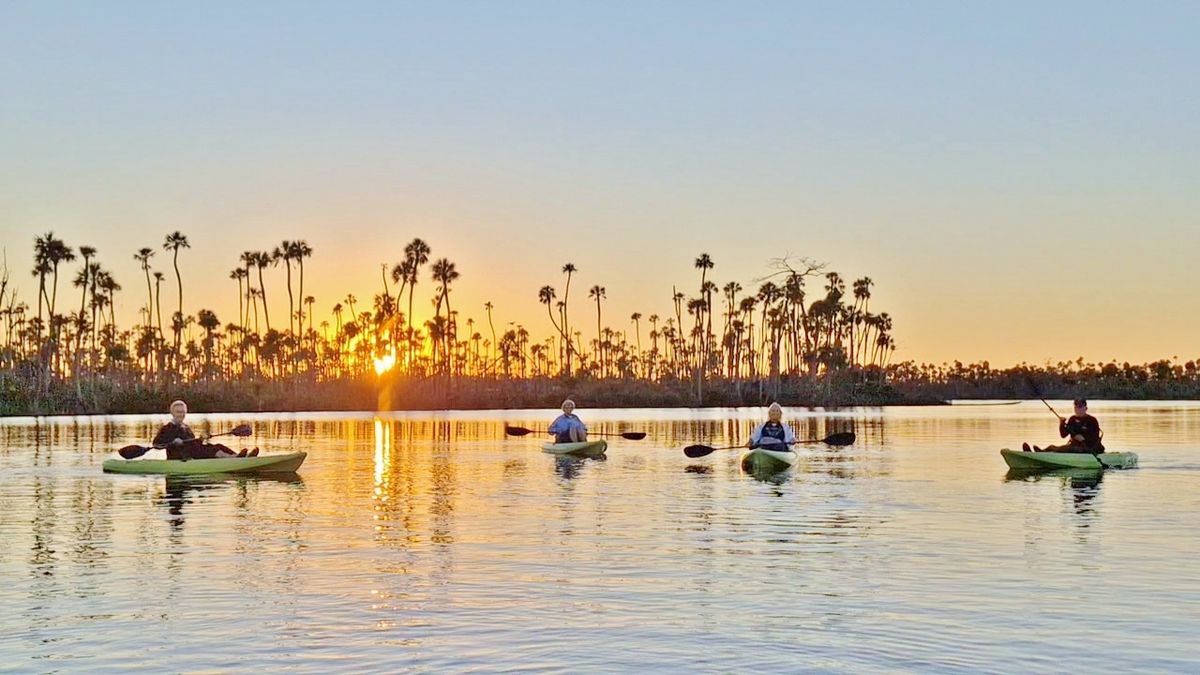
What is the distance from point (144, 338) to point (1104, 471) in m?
144

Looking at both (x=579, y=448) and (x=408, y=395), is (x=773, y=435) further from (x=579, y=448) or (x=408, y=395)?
(x=408, y=395)

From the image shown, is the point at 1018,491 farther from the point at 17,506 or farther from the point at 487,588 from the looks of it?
the point at 17,506

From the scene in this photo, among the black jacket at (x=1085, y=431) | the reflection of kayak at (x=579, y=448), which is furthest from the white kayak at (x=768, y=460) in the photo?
the reflection of kayak at (x=579, y=448)

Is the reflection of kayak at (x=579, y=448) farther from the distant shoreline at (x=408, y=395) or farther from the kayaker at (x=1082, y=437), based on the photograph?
the distant shoreline at (x=408, y=395)

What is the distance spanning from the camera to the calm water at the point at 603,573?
12000 millimetres

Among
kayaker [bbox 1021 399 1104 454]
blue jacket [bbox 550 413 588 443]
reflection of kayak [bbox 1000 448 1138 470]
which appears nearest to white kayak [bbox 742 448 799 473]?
reflection of kayak [bbox 1000 448 1138 470]

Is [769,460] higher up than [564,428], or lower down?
lower down

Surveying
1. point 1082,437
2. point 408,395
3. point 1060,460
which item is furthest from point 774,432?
point 408,395

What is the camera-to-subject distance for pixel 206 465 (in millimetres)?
32438

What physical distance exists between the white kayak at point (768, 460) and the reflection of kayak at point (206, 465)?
37.0 ft

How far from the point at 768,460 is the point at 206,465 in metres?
13.7

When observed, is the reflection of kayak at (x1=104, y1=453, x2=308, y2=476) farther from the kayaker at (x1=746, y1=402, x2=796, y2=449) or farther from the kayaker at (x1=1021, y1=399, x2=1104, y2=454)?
the kayaker at (x1=1021, y1=399, x2=1104, y2=454)

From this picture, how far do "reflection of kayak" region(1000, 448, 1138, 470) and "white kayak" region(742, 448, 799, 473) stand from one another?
531cm

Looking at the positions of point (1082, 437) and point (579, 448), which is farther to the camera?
point (579, 448)
